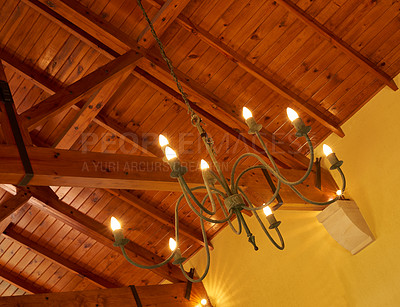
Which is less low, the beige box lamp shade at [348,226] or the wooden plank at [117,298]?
the wooden plank at [117,298]

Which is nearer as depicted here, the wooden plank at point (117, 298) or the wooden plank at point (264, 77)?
the wooden plank at point (264, 77)

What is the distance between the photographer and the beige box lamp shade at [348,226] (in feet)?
12.1

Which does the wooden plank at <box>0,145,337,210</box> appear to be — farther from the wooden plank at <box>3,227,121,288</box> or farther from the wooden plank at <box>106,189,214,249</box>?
the wooden plank at <box>3,227,121,288</box>

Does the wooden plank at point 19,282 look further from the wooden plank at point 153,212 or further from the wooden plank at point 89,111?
the wooden plank at point 89,111

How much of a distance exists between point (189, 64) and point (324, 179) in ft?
5.37

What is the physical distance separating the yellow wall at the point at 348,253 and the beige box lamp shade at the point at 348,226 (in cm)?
6

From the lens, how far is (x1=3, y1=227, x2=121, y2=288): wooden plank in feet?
16.9

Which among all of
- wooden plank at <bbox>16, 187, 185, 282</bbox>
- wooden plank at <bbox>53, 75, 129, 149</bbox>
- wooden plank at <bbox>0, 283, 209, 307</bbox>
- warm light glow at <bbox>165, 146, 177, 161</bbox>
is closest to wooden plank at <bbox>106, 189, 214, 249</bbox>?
wooden plank at <bbox>16, 187, 185, 282</bbox>

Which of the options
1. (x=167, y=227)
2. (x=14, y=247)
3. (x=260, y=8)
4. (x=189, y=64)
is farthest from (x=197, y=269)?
(x=260, y=8)

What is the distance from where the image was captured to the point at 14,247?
5.25 meters

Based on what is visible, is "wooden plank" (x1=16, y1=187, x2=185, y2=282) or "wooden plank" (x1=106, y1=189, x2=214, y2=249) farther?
"wooden plank" (x1=106, y1=189, x2=214, y2=249)

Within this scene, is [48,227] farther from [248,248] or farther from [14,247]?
[248,248]

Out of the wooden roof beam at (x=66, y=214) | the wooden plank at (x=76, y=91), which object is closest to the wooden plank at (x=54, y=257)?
the wooden roof beam at (x=66, y=214)

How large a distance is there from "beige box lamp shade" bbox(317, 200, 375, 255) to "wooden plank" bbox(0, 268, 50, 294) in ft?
12.2
